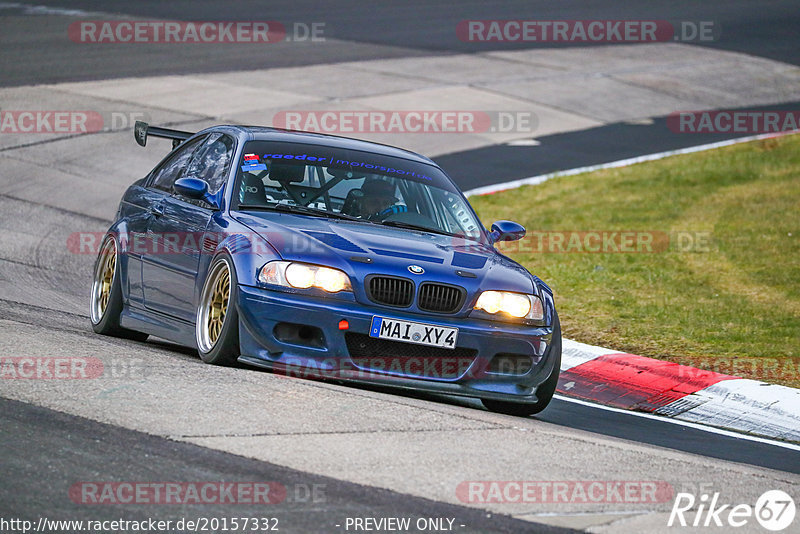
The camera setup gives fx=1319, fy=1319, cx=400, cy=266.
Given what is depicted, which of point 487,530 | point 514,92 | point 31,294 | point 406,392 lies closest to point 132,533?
point 487,530

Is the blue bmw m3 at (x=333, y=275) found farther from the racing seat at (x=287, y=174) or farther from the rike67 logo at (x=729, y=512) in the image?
the rike67 logo at (x=729, y=512)

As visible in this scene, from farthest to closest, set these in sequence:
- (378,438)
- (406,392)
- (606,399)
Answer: (606,399), (406,392), (378,438)

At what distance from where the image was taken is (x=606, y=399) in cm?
912

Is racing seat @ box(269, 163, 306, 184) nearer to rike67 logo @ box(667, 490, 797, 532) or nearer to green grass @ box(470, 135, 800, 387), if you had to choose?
green grass @ box(470, 135, 800, 387)

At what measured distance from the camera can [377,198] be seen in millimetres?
8344

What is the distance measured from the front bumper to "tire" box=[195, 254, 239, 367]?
71 mm

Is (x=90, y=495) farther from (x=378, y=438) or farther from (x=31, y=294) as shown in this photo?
(x=31, y=294)

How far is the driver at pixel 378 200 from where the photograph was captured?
825cm

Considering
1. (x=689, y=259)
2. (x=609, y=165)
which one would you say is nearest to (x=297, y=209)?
(x=689, y=259)

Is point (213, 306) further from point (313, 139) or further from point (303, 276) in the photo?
point (313, 139)

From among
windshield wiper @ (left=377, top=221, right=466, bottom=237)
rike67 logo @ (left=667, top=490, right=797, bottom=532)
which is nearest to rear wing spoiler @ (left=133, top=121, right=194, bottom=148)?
windshield wiper @ (left=377, top=221, right=466, bottom=237)

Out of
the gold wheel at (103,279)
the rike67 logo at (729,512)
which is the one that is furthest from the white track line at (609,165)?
the rike67 logo at (729,512)

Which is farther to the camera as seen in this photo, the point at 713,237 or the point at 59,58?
the point at 59,58

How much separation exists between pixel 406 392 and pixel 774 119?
16905 mm
